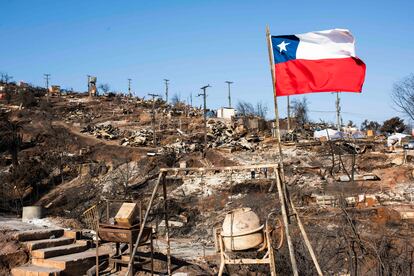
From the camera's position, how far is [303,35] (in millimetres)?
6660

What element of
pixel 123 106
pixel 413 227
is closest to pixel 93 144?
pixel 123 106

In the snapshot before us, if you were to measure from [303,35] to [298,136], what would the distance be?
32467mm

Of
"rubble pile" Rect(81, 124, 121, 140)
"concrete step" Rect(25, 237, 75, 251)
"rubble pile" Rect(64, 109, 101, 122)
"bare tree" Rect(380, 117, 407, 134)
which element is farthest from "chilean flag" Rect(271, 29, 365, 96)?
"bare tree" Rect(380, 117, 407, 134)

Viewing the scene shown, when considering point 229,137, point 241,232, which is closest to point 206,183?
point 229,137

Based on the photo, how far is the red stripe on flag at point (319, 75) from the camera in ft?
21.6

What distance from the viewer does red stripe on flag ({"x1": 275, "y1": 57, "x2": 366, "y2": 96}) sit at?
658cm

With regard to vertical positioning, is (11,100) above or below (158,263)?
above

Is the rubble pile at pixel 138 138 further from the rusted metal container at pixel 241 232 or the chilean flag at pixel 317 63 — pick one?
the chilean flag at pixel 317 63

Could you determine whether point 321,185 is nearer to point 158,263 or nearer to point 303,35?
point 158,263

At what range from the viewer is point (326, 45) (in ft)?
21.9

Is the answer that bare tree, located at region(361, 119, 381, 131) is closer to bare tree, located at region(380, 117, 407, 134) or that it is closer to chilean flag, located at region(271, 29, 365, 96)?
bare tree, located at region(380, 117, 407, 134)

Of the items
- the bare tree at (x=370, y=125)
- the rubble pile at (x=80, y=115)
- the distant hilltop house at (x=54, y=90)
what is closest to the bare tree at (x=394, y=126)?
the bare tree at (x=370, y=125)

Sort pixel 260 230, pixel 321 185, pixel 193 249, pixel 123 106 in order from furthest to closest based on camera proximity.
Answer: pixel 123 106 < pixel 321 185 < pixel 193 249 < pixel 260 230

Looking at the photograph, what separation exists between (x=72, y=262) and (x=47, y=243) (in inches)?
52.6
